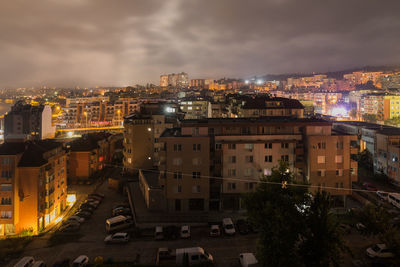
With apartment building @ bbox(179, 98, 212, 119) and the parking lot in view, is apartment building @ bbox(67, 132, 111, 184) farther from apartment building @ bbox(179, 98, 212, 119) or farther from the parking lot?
apartment building @ bbox(179, 98, 212, 119)

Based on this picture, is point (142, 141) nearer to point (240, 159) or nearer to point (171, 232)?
point (240, 159)

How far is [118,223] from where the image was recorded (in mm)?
17797

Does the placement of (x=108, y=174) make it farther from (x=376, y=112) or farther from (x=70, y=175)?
(x=376, y=112)

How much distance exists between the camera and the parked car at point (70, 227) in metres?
17.9

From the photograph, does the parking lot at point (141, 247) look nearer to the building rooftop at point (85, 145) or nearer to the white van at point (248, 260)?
the white van at point (248, 260)

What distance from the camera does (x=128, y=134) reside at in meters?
28.9

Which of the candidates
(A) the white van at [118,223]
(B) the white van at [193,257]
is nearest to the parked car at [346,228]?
(B) the white van at [193,257]

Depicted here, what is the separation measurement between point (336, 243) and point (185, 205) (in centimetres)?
1037

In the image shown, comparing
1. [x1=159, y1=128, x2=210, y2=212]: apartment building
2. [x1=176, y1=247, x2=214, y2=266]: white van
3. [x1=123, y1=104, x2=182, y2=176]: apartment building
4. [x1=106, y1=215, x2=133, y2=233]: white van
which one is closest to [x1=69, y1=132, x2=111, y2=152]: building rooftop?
[x1=123, y1=104, x2=182, y2=176]: apartment building

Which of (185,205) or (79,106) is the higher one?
(79,106)

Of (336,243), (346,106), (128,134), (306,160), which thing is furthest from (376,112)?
(336,243)

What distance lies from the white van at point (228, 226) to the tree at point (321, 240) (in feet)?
19.2

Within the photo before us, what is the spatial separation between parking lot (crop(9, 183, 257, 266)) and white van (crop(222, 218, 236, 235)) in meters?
0.28

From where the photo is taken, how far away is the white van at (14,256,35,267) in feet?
43.5
